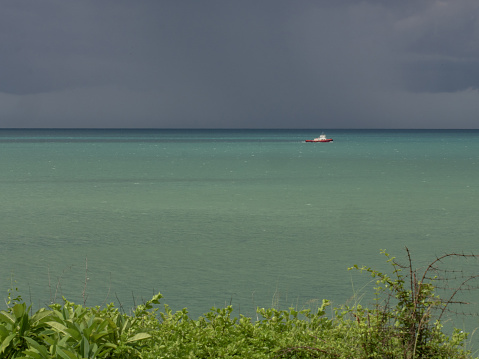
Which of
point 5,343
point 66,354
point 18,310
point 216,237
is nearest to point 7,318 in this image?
point 18,310

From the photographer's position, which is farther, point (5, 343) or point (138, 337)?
point (138, 337)

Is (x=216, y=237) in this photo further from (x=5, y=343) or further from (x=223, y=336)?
(x=5, y=343)

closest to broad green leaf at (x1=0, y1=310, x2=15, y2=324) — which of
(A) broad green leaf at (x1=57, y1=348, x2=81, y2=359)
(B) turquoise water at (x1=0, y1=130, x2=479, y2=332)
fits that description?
(A) broad green leaf at (x1=57, y1=348, x2=81, y2=359)

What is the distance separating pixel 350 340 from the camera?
4969 mm

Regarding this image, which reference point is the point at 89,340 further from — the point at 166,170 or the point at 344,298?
the point at 166,170

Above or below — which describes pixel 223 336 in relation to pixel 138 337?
below

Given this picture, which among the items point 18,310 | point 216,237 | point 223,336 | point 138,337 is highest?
point 18,310

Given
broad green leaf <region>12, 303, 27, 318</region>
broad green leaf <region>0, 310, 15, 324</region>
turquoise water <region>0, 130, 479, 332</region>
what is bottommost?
turquoise water <region>0, 130, 479, 332</region>

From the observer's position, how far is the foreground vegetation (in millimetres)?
4000

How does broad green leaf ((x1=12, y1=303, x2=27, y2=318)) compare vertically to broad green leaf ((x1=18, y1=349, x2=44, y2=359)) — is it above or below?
above

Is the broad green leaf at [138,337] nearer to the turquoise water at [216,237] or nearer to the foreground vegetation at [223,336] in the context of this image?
the foreground vegetation at [223,336]

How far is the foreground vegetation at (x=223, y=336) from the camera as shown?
4.00m

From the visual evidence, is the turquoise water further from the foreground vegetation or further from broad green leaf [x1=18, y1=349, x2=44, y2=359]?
broad green leaf [x1=18, y1=349, x2=44, y2=359]

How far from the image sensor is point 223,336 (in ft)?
16.6
